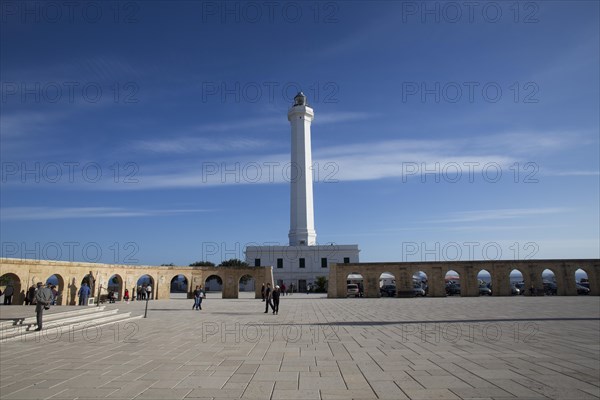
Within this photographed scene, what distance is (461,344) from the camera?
9.97 m

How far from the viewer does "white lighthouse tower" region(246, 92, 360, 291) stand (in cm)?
5216

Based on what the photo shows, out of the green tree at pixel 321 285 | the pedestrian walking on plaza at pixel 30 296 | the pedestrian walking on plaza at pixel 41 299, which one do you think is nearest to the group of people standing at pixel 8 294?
the pedestrian walking on plaza at pixel 30 296

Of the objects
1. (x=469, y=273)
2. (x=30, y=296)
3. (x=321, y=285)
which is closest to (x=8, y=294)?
(x=30, y=296)

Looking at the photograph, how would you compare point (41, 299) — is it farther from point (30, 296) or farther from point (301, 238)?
point (301, 238)

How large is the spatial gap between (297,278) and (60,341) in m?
43.9

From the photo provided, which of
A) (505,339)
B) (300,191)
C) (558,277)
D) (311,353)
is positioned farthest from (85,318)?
(300,191)

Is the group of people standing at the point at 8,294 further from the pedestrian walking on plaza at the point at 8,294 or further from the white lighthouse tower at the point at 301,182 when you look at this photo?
the white lighthouse tower at the point at 301,182

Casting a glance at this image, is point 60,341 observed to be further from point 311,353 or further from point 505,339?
point 505,339

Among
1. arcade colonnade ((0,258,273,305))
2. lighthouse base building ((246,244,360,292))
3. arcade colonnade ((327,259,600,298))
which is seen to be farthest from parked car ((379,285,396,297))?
lighthouse base building ((246,244,360,292))

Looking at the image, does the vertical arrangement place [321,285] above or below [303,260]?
below

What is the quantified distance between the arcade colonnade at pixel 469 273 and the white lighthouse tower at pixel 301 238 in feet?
61.6

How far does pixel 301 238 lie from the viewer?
173ft

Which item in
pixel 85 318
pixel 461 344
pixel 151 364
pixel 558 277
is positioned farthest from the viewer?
pixel 558 277

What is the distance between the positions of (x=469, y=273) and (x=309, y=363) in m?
30.0
